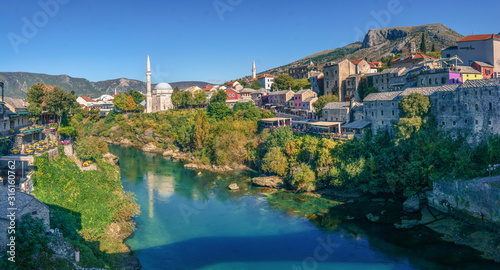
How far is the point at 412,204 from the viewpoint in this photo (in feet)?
75.7

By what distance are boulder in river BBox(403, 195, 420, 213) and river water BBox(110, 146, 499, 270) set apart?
2.02 ft

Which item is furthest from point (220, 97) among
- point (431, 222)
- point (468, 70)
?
point (431, 222)

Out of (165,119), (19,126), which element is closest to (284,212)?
(19,126)

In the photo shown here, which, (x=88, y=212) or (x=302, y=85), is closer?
(x=88, y=212)

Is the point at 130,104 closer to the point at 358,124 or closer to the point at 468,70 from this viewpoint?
the point at 358,124

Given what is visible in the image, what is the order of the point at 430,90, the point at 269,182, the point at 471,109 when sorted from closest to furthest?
1. the point at 471,109
2. the point at 430,90
3. the point at 269,182

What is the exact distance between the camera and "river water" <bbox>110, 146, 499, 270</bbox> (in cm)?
1745

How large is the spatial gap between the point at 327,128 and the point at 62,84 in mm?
114518

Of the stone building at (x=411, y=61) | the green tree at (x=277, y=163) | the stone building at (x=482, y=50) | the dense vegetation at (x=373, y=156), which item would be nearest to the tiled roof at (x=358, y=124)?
the dense vegetation at (x=373, y=156)

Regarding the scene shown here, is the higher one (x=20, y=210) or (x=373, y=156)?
(x=373, y=156)

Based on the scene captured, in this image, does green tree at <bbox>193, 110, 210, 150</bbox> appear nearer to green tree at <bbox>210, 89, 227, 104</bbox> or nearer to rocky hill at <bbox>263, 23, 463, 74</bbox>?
green tree at <bbox>210, 89, 227, 104</bbox>

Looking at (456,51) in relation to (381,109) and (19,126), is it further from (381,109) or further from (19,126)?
(19,126)

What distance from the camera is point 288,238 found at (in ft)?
66.3

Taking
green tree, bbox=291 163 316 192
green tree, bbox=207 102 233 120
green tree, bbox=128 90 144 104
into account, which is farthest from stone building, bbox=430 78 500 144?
green tree, bbox=128 90 144 104
